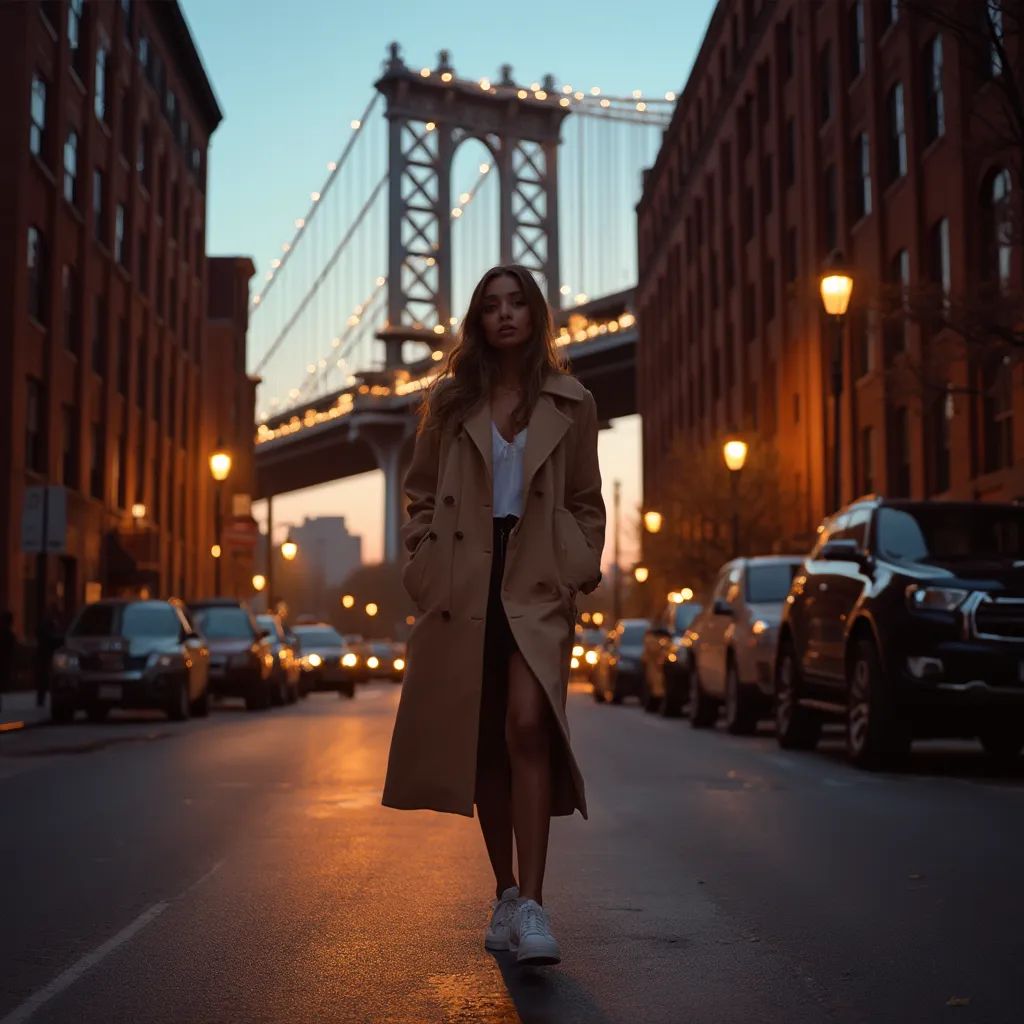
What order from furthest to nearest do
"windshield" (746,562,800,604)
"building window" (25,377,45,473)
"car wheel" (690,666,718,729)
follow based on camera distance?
"building window" (25,377,45,473) → "car wheel" (690,666,718,729) → "windshield" (746,562,800,604)

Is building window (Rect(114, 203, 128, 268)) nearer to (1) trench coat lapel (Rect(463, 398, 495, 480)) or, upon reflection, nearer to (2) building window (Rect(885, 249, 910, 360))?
(2) building window (Rect(885, 249, 910, 360))

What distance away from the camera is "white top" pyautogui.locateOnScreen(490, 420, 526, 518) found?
18.5ft

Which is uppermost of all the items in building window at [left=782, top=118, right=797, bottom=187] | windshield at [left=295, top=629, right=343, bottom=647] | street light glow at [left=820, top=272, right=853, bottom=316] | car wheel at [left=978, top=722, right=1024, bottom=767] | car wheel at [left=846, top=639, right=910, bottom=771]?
building window at [left=782, top=118, right=797, bottom=187]

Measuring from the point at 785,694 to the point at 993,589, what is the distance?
3.90 meters

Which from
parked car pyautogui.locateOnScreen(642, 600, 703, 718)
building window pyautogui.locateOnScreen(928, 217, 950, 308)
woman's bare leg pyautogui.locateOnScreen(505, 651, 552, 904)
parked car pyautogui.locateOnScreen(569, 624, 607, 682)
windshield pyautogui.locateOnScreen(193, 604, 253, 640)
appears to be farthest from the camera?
parked car pyautogui.locateOnScreen(569, 624, 607, 682)

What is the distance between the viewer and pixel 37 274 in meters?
38.2

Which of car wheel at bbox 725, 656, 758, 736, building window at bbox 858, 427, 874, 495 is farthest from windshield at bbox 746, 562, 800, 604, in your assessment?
building window at bbox 858, 427, 874, 495

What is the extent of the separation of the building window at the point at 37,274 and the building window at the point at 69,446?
8.79 ft

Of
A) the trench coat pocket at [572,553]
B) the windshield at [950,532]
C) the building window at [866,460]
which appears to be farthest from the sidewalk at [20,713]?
the building window at [866,460]

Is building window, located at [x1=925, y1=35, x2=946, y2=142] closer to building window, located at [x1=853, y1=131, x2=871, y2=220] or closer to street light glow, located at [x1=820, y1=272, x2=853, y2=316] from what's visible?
building window, located at [x1=853, y1=131, x2=871, y2=220]

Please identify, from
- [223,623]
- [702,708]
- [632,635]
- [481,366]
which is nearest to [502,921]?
[481,366]

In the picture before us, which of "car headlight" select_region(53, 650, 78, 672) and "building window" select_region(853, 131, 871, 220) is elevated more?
"building window" select_region(853, 131, 871, 220)

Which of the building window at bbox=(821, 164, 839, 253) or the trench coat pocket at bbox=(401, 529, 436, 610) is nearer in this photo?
the trench coat pocket at bbox=(401, 529, 436, 610)

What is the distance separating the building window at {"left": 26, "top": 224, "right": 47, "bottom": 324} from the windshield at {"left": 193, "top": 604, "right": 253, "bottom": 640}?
10.6 meters
